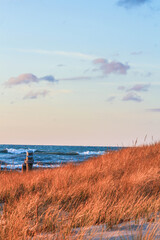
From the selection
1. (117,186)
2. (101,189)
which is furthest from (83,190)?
(117,186)

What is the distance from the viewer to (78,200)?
20.0ft

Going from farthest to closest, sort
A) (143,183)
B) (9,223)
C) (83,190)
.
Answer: (143,183) → (83,190) → (9,223)

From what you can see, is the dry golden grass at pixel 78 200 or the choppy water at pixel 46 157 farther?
the choppy water at pixel 46 157

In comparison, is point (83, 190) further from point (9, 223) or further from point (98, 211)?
point (9, 223)

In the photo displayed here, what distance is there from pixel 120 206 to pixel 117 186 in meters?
1.82

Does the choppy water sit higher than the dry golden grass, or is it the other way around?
the dry golden grass

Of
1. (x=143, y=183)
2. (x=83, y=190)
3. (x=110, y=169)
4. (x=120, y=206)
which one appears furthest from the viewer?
(x=110, y=169)

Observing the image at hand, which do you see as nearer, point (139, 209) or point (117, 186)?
point (139, 209)

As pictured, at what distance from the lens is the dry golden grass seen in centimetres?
448

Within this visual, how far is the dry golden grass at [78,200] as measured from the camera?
4484mm

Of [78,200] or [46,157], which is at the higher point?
[78,200]

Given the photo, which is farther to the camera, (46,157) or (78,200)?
(46,157)

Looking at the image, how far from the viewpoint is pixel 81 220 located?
4688mm

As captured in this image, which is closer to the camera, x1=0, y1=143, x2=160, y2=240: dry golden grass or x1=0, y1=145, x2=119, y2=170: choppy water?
x1=0, y1=143, x2=160, y2=240: dry golden grass
